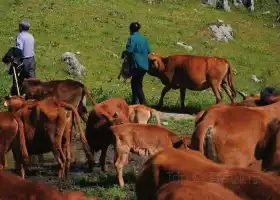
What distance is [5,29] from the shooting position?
25906 millimetres

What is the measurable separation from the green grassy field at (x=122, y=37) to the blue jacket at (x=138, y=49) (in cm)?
185

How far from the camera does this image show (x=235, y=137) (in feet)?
22.7

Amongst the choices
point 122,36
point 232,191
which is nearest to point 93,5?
point 122,36

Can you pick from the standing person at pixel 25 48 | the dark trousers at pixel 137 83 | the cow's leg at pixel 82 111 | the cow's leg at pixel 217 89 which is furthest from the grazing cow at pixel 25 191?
the cow's leg at pixel 217 89

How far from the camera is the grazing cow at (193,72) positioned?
16.4m

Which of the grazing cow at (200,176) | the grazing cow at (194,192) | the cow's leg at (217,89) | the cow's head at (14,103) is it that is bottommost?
the cow's leg at (217,89)

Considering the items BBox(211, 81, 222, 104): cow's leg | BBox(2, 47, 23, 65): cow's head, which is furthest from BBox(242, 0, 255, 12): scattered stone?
BBox(2, 47, 23, 65): cow's head

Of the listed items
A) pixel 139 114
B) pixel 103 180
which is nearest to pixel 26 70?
pixel 139 114

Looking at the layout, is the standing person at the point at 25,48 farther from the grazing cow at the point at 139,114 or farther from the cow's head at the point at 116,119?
the cow's head at the point at 116,119

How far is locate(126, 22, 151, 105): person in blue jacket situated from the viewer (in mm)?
14988

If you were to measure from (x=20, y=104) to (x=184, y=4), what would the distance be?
31.1 metres

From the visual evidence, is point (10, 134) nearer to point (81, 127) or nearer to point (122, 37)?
point (81, 127)

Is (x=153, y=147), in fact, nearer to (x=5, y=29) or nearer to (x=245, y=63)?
(x=5, y=29)

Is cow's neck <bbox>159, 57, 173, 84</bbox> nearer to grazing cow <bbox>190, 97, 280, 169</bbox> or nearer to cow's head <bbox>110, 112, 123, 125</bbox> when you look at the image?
cow's head <bbox>110, 112, 123, 125</bbox>
